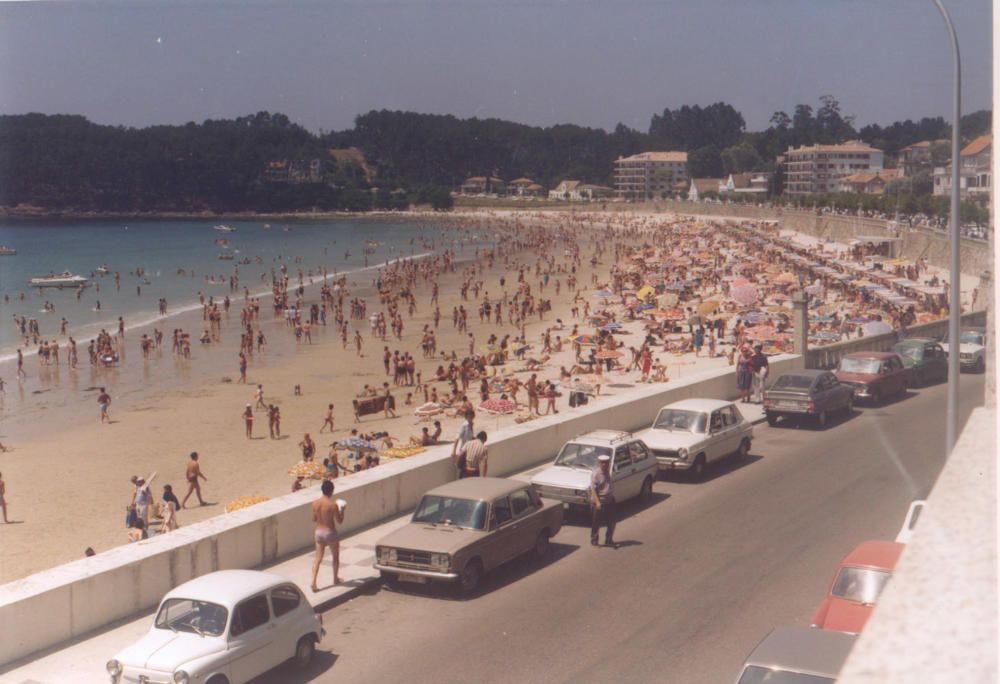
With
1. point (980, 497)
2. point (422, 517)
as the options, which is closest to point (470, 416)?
point (422, 517)

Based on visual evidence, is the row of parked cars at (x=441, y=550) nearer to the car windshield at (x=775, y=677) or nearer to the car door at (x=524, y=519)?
the car door at (x=524, y=519)

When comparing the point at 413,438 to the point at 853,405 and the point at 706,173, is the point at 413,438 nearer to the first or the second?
the point at 853,405

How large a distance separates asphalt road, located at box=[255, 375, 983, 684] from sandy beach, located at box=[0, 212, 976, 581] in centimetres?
919

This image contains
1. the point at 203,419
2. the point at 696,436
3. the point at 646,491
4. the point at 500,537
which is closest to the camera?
the point at 500,537

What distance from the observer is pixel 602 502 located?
44.3 ft

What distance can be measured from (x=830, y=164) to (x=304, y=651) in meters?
127

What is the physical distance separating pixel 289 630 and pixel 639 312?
39.5 meters

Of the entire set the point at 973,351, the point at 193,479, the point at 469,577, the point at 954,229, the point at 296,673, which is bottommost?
the point at 193,479

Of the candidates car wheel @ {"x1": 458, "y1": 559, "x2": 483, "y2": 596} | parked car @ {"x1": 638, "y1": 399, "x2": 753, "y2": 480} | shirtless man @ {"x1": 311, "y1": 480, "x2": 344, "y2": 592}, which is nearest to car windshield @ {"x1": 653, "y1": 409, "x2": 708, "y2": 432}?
parked car @ {"x1": 638, "y1": 399, "x2": 753, "y2": 480}

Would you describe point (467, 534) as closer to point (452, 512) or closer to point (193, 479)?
point (452, 512)

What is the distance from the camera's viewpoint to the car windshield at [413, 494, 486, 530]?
1212 cm

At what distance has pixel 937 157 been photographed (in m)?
69.5

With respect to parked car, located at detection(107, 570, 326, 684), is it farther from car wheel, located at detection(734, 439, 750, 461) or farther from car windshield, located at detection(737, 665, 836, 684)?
car wheel, located at detection(734, 439, 750, 461)

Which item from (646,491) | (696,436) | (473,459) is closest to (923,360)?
(696,436)
